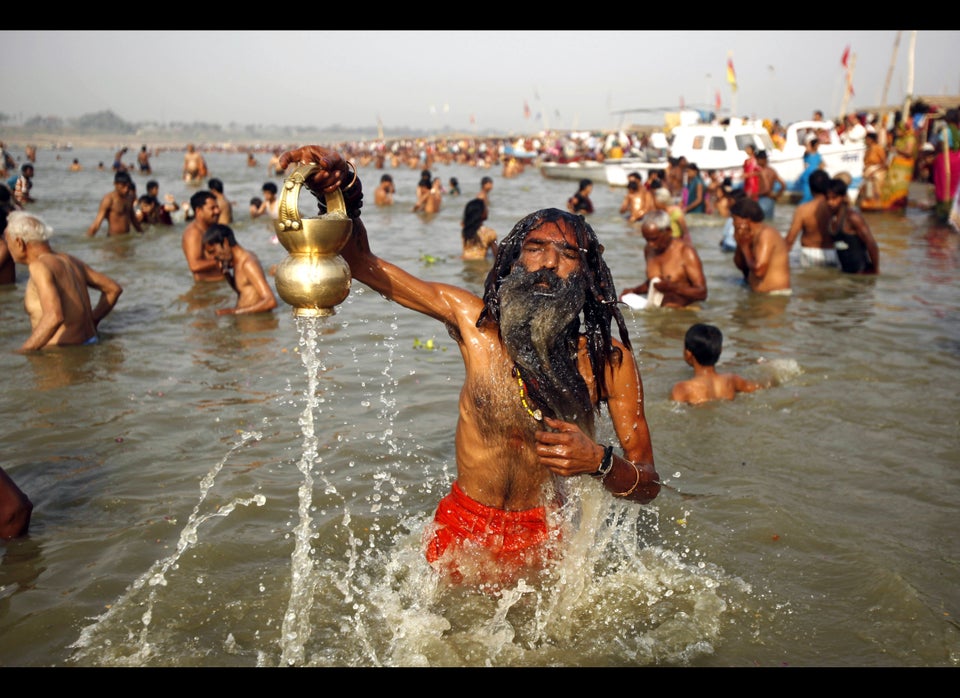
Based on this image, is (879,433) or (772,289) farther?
(772,289)

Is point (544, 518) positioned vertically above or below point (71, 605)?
above

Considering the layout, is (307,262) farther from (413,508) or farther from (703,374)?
(703,374)

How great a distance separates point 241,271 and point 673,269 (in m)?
4.31

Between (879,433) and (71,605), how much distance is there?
4.58 meters

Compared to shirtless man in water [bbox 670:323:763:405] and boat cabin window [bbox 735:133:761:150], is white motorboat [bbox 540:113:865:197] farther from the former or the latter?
shirtless man in water [bbox 670:323:763:405]

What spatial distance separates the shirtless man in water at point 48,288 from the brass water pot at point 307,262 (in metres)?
4.86

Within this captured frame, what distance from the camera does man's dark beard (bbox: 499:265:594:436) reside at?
2514 mm

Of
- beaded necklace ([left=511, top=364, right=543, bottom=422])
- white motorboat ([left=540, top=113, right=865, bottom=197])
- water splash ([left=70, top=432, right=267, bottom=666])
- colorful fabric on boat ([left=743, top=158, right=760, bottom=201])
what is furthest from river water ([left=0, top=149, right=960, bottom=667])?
white motorboat ([left=540, top=113, right=865, bottom=197])

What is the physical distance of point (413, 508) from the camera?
4164 mm

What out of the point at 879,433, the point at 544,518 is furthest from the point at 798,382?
the point at 544,518

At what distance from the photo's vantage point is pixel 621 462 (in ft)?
8.47

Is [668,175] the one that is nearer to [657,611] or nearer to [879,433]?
[879,433]
